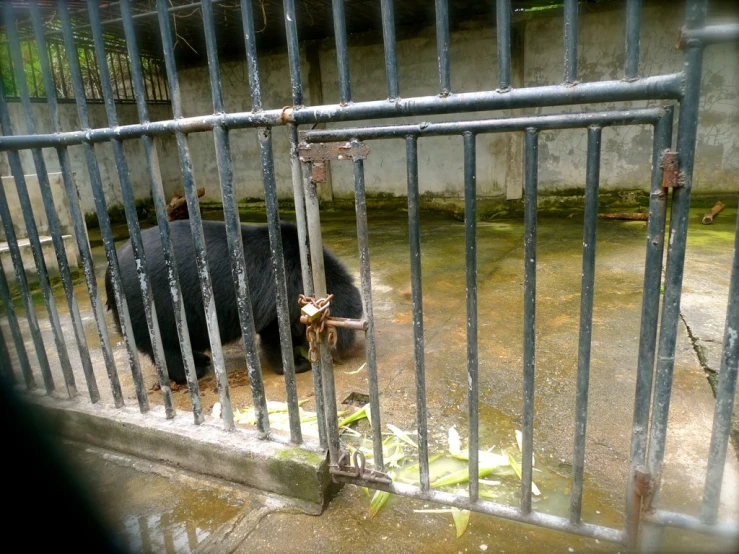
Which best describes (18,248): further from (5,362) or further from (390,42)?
(390,42)

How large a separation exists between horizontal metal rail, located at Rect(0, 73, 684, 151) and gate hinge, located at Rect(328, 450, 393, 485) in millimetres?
1267

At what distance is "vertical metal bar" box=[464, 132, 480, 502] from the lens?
5.20 feet

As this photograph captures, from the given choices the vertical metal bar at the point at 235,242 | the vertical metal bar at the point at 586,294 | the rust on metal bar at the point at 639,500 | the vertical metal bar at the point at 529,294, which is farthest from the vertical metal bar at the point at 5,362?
the rust on metal bar at the point at 639,500

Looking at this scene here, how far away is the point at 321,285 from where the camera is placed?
1.96 meters

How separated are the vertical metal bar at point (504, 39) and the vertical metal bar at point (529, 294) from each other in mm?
160

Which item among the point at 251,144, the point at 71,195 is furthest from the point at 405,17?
the point at 71,195

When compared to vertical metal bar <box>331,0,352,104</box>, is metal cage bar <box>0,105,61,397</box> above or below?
below

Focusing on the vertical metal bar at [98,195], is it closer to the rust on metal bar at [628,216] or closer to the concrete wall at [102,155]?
the concrete wall at [102,155]

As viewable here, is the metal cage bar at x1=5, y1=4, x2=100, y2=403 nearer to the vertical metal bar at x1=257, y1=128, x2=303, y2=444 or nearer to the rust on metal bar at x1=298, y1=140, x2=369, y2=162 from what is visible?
the vertical metal bar at x1=257, y1=128, x2=303, y2=444

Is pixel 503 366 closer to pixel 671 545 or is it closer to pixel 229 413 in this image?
pixel 671 545

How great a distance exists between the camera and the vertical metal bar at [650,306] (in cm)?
134

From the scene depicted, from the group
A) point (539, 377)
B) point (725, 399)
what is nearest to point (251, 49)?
point (725, 399)

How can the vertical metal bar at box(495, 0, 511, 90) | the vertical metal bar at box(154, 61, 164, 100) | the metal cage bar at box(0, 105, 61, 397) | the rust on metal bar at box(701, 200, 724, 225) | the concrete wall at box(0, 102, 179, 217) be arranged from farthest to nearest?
the vertical metal bar at box(154, 61, 164, 100) → the concrete wall at box(0, 102, 179, 217) → the rust on metal bar at box(701, 200, 724, 225) → the metal cage bar at box(0, 105, 61, 397) → the vertical metal bar at box(495, 0, 511, 90)

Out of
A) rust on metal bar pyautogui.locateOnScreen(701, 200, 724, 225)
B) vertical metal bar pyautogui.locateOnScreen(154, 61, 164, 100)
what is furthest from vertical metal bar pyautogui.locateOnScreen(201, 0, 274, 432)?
vertical metal bar pyautogui.locateOnScreen(154, 61, 164, 100)
